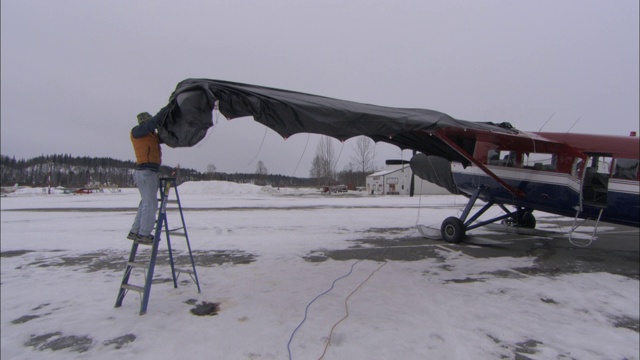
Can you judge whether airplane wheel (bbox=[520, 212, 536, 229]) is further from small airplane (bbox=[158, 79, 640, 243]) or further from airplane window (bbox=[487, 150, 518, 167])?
airplane window (bbox=[487, 150, 518, 167])

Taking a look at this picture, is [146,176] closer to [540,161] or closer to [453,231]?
[453,231]

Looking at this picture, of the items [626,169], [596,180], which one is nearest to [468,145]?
[596,180]

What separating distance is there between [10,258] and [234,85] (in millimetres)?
6951

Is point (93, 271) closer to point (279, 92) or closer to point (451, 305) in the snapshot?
point (279, 92)

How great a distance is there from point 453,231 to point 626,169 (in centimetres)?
381

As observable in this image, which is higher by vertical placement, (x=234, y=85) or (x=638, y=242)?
(x=234, y=85)

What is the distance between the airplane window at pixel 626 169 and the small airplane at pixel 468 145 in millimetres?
16

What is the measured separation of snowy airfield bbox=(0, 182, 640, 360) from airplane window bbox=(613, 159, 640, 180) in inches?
73.8

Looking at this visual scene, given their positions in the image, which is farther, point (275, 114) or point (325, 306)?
point (325, 306)

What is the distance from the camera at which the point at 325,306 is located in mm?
4055

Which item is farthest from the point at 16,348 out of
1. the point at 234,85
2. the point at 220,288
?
the point at 234,85

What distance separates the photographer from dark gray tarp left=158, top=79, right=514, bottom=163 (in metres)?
3.34

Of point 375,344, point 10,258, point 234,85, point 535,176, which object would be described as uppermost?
point 234,85

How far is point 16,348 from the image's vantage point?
306cm
